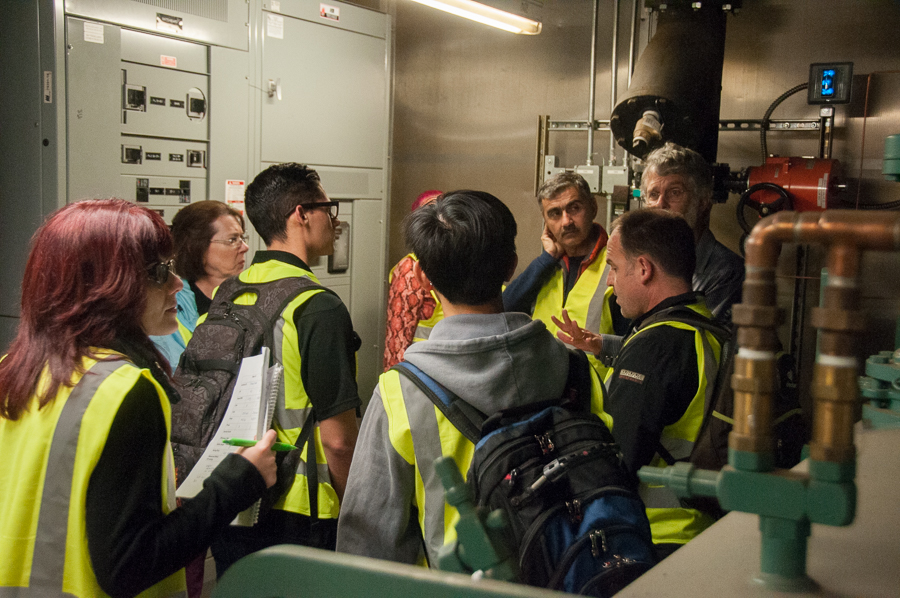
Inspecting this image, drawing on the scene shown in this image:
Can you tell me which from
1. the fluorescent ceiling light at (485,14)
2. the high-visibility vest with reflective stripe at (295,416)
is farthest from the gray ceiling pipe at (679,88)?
the high-visibility vest with reflective stripe at (295,416)

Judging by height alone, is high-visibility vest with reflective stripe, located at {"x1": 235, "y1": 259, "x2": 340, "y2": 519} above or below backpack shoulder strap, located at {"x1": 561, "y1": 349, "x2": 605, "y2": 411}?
below

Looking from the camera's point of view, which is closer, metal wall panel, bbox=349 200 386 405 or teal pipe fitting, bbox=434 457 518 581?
teal pipe fitting, bbox=434 457 518 581

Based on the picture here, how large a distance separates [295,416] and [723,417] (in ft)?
3.19

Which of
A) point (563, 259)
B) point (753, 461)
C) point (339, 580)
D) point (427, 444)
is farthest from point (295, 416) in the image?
point (563, 259)

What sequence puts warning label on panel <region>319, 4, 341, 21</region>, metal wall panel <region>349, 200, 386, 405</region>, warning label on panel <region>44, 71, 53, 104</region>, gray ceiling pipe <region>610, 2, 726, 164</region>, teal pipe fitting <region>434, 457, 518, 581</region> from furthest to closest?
metal wall panel <region>349, 200, 386, 405</region> → warning label on panel <region>319, 4, 341, 21</region> → gray ceiling pipe <region>610, 2, 726, 164</region> → warning label on panel <region>44, 71, 53, 104</region> → teal pipe fitting <region>434, 457, 518, 581</region>

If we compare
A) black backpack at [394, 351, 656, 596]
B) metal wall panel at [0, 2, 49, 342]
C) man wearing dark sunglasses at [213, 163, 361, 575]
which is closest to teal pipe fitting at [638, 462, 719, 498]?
black backpack at [394, 351, 656, 596]

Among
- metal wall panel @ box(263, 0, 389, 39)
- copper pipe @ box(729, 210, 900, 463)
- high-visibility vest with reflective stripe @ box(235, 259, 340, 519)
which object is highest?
metal wall panel @ box(263, 0, 389, 39)

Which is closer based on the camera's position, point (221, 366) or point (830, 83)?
point (221, 366)

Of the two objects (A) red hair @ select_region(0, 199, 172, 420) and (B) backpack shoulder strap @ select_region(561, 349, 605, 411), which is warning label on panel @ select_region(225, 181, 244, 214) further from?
(B) backpack shoulder strap @ select_region(561, 349, 605, 411)

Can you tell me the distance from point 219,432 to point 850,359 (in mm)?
1463

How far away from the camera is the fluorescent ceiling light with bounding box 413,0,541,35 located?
347 centimetres

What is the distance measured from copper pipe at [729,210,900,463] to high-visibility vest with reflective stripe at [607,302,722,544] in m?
1.06

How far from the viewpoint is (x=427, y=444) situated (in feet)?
3.98

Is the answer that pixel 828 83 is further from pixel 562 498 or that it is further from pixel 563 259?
pixel 562 498
